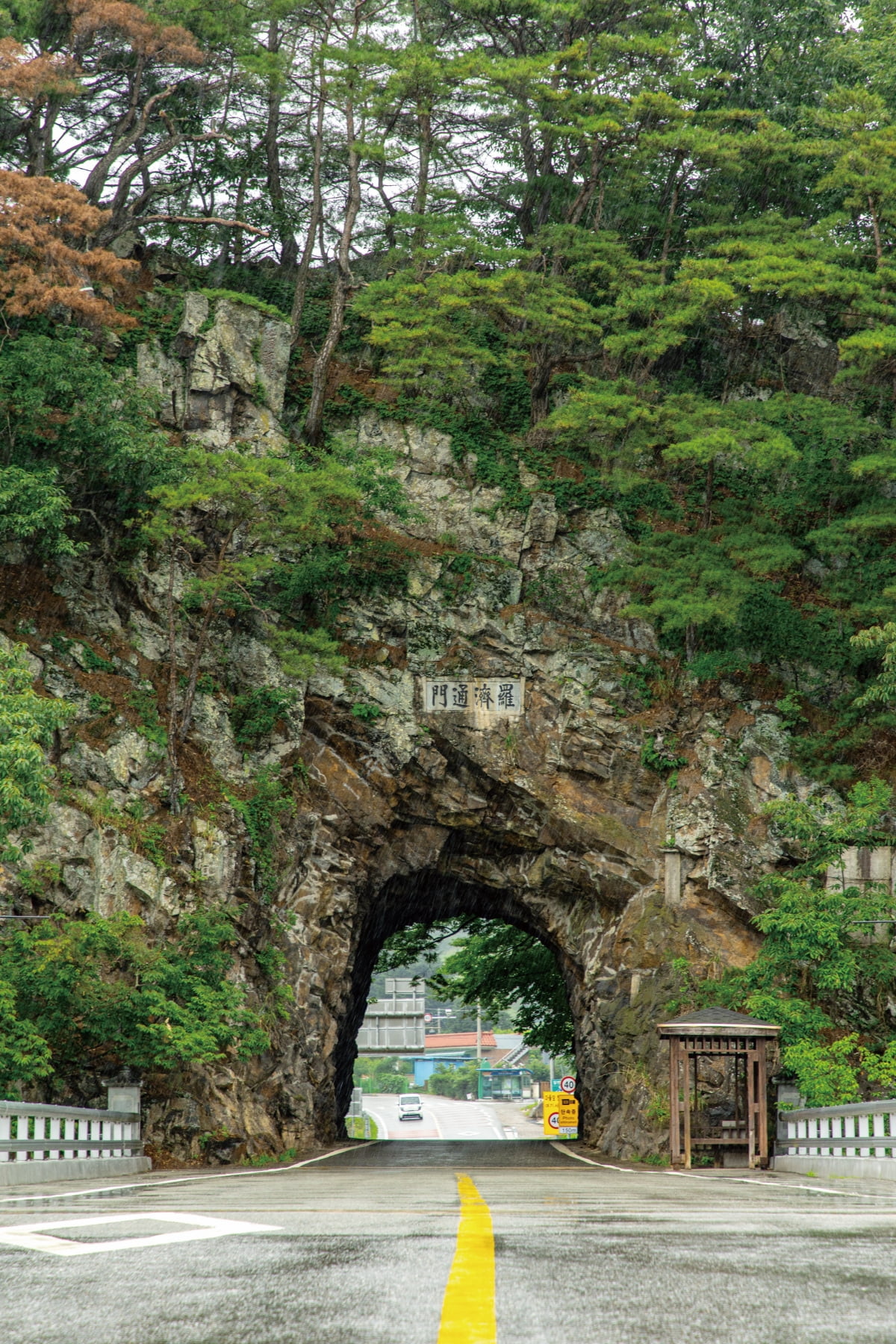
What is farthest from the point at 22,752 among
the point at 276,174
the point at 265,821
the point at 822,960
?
the point at 276,174

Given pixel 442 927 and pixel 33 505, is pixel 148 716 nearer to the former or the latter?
pixel 33 505

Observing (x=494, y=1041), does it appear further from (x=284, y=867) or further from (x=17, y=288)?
(x=17, y=288)

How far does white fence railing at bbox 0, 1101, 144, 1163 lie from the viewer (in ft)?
36.2

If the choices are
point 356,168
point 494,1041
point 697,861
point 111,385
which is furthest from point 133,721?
point 494,1041

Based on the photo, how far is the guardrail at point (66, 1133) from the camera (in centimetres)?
1104

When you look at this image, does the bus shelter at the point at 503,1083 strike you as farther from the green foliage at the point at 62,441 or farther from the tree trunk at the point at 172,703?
the green foliage at the point at 62,441

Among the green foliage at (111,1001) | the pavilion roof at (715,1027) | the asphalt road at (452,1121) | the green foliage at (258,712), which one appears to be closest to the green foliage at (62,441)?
the green foliage at (258,712)

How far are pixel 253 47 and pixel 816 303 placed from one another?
46.4 ft

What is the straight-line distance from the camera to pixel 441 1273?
282 centimetres

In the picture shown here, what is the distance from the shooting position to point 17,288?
67.0 feet

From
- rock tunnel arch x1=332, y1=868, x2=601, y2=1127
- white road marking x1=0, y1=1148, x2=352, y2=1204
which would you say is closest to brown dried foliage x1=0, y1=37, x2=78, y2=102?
rock tunnel arch x1=332, y1=868, x2=601, y2=1127

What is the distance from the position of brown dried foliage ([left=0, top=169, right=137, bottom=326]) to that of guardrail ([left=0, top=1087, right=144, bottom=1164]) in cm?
1351

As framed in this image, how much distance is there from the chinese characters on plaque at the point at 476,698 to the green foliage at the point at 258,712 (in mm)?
2859

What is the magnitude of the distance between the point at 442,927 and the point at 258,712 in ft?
36.4
